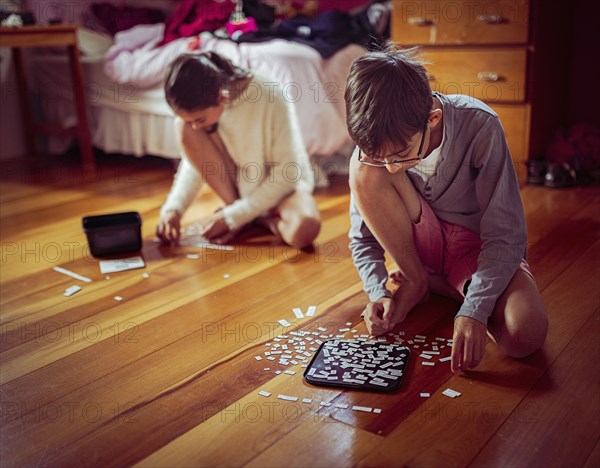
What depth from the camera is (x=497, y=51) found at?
2.54m

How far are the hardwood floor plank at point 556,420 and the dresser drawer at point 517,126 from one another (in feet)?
4.67

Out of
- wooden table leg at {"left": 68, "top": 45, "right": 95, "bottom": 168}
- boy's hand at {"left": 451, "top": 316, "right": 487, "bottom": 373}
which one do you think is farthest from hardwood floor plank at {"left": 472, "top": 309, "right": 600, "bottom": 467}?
wooden table leg at {"left": 68, "top": 45, "right": 95, "bottom": 168}

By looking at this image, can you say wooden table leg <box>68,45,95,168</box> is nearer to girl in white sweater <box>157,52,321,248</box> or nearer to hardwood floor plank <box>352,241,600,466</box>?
girl in white sweater <box>157,52,321,248</box>

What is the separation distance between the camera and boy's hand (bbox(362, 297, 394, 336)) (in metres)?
1.42

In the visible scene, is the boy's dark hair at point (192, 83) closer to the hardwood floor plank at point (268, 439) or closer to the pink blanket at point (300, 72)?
the pink blanket at point (300, 72)

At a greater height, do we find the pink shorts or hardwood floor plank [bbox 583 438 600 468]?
the pink shorts

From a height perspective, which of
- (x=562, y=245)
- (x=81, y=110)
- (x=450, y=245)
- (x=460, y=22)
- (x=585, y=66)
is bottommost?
(x=562, y=245)

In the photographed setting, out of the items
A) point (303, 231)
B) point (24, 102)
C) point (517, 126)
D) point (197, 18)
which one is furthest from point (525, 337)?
point (24, 102)

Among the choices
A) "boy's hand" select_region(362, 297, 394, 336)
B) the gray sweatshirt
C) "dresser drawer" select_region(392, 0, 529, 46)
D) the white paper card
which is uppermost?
"dresser drawer" select_region(392, 0, 529, 46)

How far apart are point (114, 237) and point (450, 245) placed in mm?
1005

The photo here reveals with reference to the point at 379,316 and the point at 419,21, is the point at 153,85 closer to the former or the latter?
the point at 419,21

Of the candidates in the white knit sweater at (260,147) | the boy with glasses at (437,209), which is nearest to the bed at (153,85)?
the white knit sweater at (260,147)

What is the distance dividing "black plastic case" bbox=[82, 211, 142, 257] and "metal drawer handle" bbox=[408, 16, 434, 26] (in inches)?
53.0

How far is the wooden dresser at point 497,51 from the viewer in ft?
8.23
